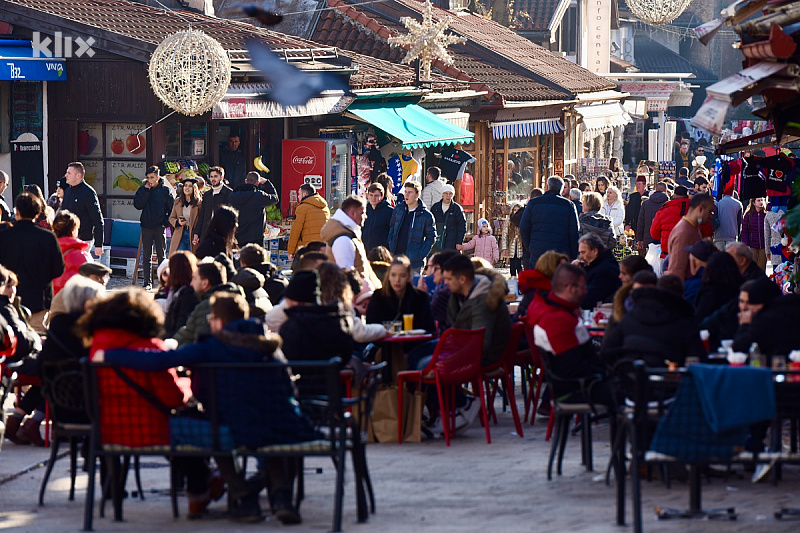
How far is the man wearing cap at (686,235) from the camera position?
39.2 feet

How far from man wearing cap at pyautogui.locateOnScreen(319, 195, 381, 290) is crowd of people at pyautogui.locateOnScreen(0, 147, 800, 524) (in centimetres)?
2

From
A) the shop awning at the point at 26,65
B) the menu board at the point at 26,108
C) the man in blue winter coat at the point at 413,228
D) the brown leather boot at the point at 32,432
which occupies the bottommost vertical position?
the brown leather boot at the point at 32,432

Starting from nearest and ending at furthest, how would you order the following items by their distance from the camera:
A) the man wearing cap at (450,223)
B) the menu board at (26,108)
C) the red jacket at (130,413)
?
the red jacket at (130,413), the man wearing cap at (450,223), the menu board at (26,108)

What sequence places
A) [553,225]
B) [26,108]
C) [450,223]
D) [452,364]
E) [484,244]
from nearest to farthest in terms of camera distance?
[452,364]
[553,225]
[450,223]
[484,244]
[26,108]

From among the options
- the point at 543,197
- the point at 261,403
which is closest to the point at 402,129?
the point at 543,197

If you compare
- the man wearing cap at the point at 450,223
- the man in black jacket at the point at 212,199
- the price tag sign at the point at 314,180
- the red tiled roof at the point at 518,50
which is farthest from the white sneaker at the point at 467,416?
the red tiled roof at the point at 518,50

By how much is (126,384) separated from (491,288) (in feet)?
11.1

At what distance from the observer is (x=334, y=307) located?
25.8 ft

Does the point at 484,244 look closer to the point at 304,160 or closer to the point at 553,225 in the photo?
the point at 553,225

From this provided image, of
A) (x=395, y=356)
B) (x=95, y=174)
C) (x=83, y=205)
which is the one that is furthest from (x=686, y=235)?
(x=95, y=174)

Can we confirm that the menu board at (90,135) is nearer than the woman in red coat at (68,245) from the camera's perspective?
No

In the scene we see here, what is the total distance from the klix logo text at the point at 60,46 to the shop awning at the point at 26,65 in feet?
0.26

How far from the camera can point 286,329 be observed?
781 cm

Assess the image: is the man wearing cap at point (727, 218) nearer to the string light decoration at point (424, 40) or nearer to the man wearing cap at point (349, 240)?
the man wearing cap at point (349, 240)
